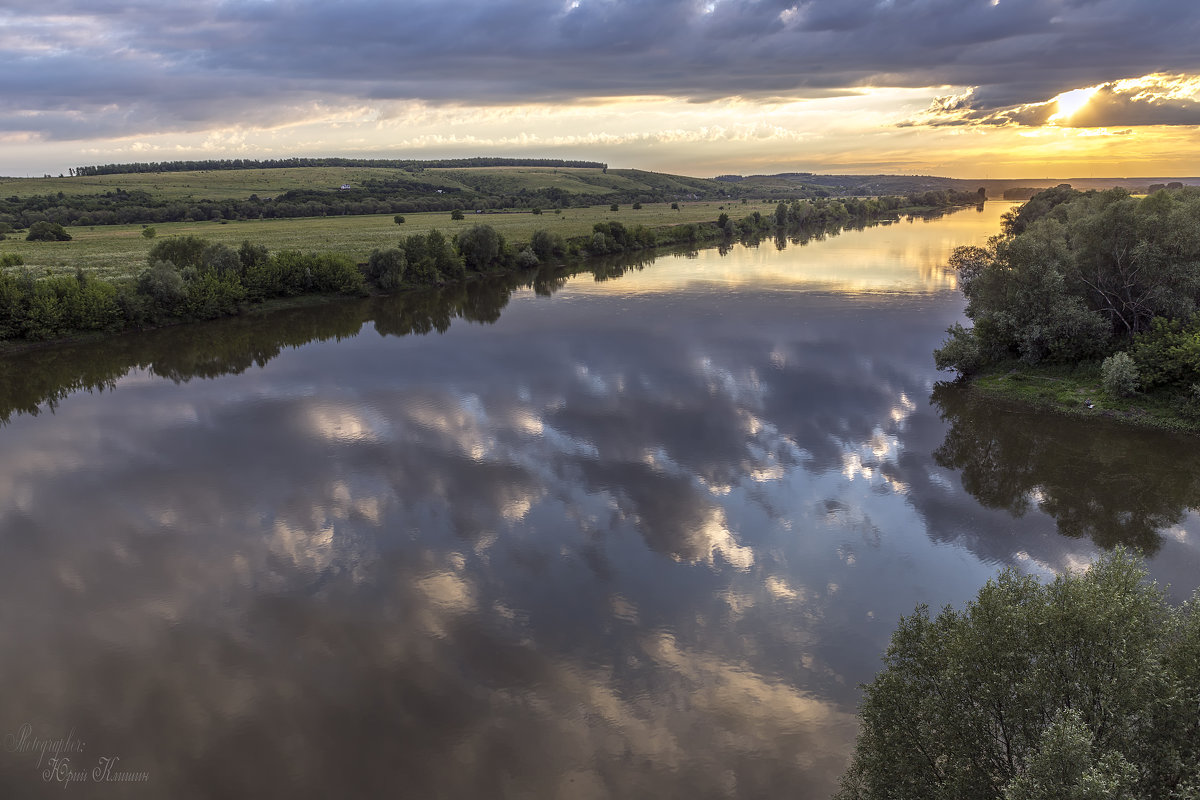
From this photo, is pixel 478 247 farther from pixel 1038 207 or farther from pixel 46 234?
pixel 1038 207

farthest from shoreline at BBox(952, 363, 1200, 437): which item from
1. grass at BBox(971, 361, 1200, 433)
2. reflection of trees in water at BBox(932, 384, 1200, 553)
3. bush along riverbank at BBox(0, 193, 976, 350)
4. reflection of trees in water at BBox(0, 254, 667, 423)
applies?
bush along riverbank at BBox(0, 193, 976, 350)

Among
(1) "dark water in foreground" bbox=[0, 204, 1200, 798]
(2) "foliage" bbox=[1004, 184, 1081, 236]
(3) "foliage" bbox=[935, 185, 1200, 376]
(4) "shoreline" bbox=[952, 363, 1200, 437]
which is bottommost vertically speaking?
(1) "dark water in foreground" bbox=[0, 204, 1200, 798]

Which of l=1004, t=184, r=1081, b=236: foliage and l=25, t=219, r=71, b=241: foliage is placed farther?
l=25, t=219, r=71, b=241: foliage

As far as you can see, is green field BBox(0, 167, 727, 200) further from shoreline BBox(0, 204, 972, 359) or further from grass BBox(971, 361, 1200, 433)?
grass BBox(971, 361, 1200, 433)

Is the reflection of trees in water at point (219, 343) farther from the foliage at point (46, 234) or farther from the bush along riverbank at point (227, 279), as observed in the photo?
the foliage at point (46, 234)

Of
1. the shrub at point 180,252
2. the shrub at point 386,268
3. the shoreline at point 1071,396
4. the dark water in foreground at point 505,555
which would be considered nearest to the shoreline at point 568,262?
the shrub at point 386,268

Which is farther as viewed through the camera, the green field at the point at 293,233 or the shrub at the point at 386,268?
the green field at the point at 293,233

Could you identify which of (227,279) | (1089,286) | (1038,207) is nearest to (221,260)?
(227,279)
